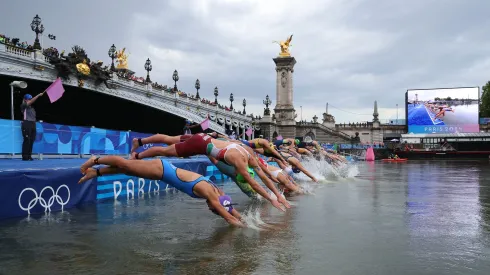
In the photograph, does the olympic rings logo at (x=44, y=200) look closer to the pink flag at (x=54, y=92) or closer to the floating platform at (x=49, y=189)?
the floating platform at (x=49, y=189)

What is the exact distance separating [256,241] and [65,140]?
12.2 meters

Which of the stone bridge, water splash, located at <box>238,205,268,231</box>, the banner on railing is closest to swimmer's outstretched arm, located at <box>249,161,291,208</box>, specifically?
water splash, located at <box>238,205,268,231</box>

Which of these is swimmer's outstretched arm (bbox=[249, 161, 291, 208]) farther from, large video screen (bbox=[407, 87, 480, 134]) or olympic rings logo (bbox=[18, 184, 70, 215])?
large video screen (bbox=[407, 87, 480, 134])

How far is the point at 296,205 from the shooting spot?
1074 cm

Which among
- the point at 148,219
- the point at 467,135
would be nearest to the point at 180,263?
the point at 148,219

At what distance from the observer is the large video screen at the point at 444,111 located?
75.7 m

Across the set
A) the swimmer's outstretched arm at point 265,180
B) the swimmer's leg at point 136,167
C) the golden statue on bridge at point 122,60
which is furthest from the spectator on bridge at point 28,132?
the golden statue on bridge at point 122,60

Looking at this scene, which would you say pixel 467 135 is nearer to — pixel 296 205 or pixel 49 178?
pixel 296 205

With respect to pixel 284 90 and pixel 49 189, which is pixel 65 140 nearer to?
pixel 49 189

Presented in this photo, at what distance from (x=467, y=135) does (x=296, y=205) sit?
65.0 m

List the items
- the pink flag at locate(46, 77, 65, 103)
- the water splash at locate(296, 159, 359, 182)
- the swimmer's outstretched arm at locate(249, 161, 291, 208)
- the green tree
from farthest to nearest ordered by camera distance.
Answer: the green tree → the water splash at locate(296, 159, 359, 182) → the pink flag at locate(46, 77, 65, 103) → the swimmer's outstretched arm at locate(249, 161, 291, 208)

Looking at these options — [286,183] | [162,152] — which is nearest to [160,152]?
[162,152]

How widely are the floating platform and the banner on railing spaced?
403 centimetres

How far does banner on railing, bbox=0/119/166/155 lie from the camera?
13902 mm
